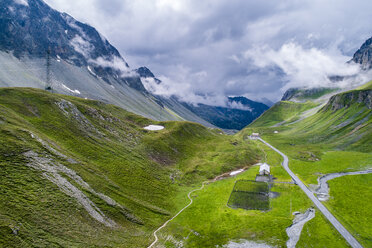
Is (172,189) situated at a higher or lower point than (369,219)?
lower

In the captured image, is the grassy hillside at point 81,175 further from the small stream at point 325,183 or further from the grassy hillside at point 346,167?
the small stream at point 325,183

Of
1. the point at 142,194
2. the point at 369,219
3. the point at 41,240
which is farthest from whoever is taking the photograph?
the point at 142,194

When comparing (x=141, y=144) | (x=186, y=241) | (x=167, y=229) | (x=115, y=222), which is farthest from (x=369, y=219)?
(x=141, y=144)

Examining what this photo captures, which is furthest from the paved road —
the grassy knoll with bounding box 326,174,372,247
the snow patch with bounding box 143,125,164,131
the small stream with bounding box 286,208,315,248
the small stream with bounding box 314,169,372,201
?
the snow patch with bounding box 143,125,164,131

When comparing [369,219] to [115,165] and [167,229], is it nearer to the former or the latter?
[167,229]

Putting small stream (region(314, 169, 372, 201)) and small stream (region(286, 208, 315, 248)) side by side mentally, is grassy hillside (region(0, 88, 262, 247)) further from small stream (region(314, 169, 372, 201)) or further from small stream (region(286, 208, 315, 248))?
small stream (region(314, 169, 372, 201))

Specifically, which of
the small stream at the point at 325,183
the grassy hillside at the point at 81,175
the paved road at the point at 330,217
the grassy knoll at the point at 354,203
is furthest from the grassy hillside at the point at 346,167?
the grassy hillside at the point at 81,175

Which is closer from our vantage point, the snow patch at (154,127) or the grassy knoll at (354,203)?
the grassy knoll at (354,203)
